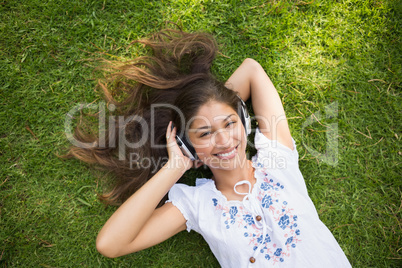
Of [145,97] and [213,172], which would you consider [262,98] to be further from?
[145,97]

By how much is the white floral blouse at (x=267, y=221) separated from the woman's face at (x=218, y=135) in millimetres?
395

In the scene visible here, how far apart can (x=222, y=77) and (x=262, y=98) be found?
0.62m

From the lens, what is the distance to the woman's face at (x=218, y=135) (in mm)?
2510

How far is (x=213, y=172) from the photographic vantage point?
2.90 metres

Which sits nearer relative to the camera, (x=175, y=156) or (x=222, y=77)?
(x=175, y=156)

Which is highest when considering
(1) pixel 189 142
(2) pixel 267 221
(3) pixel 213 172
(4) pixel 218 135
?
(4) pixel 218 135

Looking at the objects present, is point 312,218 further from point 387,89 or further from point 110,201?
point 110,201

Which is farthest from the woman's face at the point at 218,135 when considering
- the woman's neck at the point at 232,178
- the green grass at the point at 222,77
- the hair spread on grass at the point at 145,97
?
the green grass at the point at 222,77

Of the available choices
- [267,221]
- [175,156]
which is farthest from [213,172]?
[267,221]

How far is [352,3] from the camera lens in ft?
11.5

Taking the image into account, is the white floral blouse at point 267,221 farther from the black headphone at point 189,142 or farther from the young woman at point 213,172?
the black headphone at point 189,142

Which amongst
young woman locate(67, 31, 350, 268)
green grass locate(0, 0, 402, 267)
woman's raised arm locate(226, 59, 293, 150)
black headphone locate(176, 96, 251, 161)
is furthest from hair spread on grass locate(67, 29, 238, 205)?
woman's raised arm locate(226, 59, 293, 150)

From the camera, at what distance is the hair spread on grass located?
2998 mm

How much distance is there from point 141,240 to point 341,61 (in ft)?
9.81
